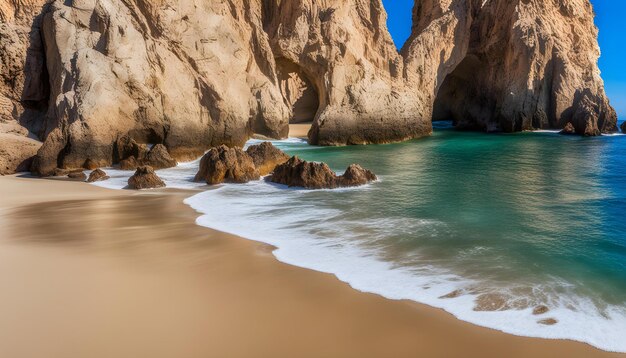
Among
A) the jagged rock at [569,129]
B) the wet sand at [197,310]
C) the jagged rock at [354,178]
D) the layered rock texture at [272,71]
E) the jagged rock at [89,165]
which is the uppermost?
the layered rock texture at [272,71]

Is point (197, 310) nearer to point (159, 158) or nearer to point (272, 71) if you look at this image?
point (159, 158)

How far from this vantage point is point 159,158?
46.7ft

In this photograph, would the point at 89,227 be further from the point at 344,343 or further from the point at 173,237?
the point at 344,343

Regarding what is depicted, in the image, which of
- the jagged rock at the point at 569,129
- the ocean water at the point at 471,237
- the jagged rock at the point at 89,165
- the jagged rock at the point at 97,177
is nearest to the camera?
the ocean water at the point at 471,237

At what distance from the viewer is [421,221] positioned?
768 cm

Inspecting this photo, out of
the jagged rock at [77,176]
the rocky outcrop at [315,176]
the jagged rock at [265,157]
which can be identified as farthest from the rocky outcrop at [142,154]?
the rocky outcrop at [315,176]

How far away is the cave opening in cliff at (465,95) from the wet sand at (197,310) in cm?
3389

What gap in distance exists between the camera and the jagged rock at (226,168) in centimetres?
1176

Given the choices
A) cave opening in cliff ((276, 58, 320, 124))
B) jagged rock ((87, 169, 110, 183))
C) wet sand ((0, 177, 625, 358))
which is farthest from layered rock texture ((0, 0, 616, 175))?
wet sand ((0, 177, 625, 358))

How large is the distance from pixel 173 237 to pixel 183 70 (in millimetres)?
12251

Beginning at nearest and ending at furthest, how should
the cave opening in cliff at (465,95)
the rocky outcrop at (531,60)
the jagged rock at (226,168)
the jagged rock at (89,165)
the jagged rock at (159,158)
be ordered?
the jagged rock at (226,168) → the jagged rock at (89,165) → the jagged rock at (159,158) → the rocky outcrop at (531,60) → the cave opening in cliff at (465,95)

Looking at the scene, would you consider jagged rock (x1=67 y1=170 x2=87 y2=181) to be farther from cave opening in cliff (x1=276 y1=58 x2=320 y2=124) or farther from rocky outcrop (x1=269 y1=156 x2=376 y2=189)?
cave opening in cliff (x1=276 y1=58 x2=320 y2=124)

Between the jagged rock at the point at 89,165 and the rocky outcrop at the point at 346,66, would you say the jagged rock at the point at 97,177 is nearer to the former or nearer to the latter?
the jagged rock at the point at 89,165

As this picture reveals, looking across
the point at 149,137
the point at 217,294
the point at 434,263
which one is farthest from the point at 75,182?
the point at 434,263
